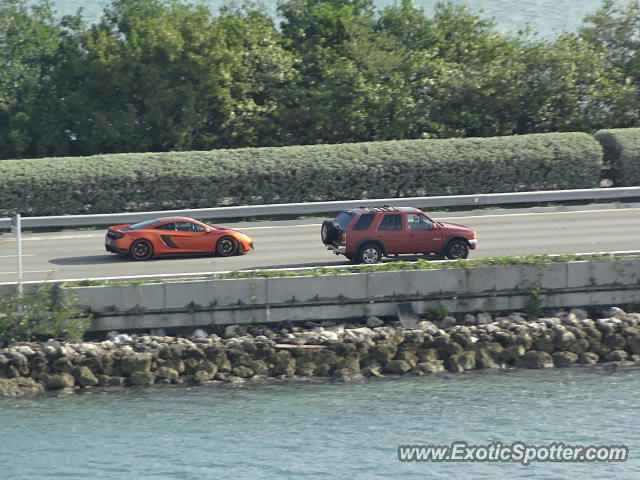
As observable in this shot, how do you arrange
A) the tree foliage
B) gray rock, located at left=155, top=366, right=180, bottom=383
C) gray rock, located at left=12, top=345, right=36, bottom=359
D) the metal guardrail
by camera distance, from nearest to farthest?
gray rock, located at left=12, top=345, right=36, bottom=359 → gray rock, located at left=155, top=366, right=180, bottom=383 → the metal guardrail → the tree foliage

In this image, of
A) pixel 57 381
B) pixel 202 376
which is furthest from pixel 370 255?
pixel 57 381

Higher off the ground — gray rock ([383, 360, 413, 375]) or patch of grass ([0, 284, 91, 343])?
patch of grass ([0, 284, 91, 343])

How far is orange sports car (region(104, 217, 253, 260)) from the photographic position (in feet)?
97.7

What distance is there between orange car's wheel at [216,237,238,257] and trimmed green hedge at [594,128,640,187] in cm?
1537

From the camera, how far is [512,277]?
2711 cm

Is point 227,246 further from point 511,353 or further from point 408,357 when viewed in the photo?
point 511,353

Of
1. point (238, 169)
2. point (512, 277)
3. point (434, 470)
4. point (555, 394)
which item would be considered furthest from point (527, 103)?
point (434, 470)

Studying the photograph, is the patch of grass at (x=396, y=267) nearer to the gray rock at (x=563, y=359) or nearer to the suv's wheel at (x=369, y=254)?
the suv's wheel at (x=369, y=254)

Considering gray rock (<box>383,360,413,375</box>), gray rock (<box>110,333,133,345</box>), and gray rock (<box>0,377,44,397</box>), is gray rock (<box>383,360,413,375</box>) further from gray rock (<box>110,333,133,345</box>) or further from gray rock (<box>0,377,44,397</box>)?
gray rock (<box>0,377,44,397</box>)

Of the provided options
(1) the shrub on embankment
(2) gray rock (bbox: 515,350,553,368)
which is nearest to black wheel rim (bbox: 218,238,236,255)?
(1) the shrub on embankment

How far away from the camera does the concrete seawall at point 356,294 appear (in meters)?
25.7

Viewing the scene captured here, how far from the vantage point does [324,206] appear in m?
34.0

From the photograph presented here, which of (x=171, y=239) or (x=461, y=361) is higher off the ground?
(x=171, y=239)

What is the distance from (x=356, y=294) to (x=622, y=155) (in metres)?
16.4
